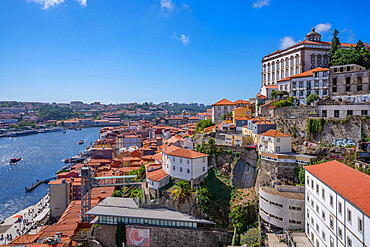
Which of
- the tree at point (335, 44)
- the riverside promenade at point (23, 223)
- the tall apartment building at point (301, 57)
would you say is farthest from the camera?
the tall apartment building at point (301, 57)

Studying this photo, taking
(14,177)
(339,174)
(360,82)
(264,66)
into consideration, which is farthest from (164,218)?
(14,177)

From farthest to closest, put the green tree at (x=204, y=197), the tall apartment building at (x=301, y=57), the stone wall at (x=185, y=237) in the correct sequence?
the tall apartment building at (x=301, y=57)
the green tree at (x=204, y=197)
the stone wall at (x=185, y=237)

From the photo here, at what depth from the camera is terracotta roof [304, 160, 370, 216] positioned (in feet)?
44.0

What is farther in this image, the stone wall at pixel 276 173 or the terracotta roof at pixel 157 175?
the terracotta roof at pixel 157 175

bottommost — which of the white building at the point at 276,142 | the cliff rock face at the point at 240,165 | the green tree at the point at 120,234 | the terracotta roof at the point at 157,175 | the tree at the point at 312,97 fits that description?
the green tree at the point at 120,234

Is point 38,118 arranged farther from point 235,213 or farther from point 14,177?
point 235,213

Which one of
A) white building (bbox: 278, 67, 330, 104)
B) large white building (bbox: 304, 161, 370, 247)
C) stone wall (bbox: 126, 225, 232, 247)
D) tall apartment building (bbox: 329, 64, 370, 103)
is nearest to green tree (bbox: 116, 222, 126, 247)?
stone wall (bbox: 126, 225, 232, 247)

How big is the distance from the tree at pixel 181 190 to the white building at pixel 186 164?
1.00 metres

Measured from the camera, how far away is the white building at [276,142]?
2620 centimetres

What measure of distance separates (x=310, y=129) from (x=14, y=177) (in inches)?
2500

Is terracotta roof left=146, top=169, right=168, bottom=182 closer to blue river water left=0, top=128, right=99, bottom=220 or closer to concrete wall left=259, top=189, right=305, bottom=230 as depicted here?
concrete wall left=259, top=189, right=305, bottom=230

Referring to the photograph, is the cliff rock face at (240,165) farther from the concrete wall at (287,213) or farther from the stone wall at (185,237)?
the concrete wall at (287,213)

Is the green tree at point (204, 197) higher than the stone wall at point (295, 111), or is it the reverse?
the stone wall at point (295, 111)

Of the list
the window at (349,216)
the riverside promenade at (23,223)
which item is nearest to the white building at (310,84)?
the window at (349,216)
